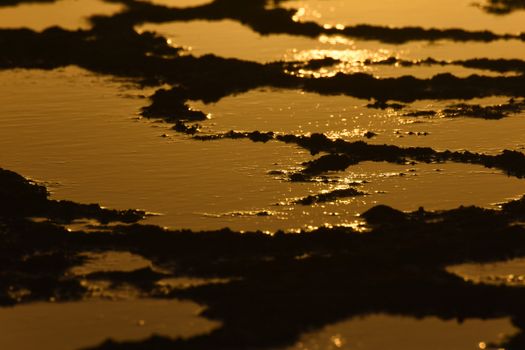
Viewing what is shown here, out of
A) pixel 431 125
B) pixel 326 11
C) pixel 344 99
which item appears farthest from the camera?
pixel 326 11

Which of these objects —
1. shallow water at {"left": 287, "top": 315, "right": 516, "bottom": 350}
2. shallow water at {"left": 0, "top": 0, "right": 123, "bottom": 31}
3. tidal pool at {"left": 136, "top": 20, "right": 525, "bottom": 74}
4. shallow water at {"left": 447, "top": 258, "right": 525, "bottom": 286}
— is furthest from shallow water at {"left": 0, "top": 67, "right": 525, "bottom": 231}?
shallow water at {"left": 0, "top": 0, "right": 123, "bottom": 31}

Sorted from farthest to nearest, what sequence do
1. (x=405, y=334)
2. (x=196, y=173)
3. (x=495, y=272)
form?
(x=196, y=173), (x=495, y=272), (x=405, y=334)

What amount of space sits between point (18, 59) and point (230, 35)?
4825mm

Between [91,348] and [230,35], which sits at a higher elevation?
[230,35]

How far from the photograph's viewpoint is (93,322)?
36.7 feet

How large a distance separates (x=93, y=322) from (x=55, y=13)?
69.0 feet

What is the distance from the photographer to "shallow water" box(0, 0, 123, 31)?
29.2 m

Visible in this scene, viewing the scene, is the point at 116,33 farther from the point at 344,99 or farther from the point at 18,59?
the point at 344,99

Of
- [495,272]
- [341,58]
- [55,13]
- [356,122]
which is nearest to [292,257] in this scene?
[495,272]

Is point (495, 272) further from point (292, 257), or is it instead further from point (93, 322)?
point (93, 322)

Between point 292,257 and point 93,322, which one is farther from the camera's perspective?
point 292,257

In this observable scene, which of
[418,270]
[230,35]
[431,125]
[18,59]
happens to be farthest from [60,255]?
[230,35]

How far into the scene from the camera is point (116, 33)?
27781 millimetres

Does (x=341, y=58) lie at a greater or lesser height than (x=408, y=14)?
lesser
